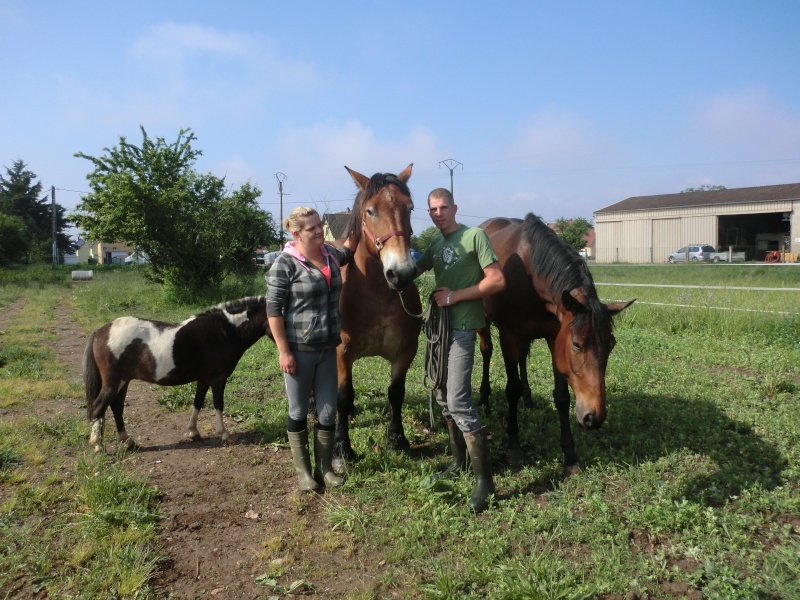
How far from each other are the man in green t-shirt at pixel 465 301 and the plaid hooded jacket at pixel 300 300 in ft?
2.52

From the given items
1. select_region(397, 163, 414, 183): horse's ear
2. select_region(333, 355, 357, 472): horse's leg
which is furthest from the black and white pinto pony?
select_region(397, 163, 414, 183): horse's ear

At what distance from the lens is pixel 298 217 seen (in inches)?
135

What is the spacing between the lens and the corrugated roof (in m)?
41.4

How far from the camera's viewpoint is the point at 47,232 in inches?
2009

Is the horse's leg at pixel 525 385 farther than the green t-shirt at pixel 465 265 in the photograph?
Yes

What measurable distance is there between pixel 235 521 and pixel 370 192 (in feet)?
7.70

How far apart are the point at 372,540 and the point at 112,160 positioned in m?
17.4

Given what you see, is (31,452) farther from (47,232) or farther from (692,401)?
(47,232)

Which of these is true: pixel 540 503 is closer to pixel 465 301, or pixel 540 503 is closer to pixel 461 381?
pixel 461 381

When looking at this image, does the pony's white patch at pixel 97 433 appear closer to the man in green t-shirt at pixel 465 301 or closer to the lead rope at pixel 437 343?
the lead rope at pixel 437 343

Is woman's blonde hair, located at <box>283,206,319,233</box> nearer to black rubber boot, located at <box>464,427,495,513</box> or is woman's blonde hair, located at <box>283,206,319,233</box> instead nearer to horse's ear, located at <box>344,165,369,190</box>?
horse's ear, located at <box>344,165,369,190</box>

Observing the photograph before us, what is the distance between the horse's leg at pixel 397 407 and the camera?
4.34 metres

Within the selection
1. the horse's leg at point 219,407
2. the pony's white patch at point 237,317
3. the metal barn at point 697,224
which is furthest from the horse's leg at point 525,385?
the metal barn at point 697,224

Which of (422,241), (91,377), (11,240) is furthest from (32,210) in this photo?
(91,377)
